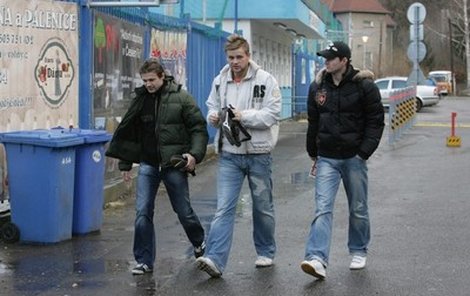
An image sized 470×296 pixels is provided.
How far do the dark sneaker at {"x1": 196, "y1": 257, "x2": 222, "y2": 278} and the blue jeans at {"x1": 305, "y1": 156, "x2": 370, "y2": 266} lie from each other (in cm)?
71

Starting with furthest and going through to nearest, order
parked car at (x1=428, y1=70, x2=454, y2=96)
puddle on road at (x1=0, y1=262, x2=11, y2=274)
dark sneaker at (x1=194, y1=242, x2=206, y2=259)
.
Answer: parked car at (x1=428, y1=70, x2=454, y2=96)
dark sneaker at (x1=194, y1=242, x2=206, y2=259)
puddle on road at (x1=0, y1=262, x2=11, y2=274)

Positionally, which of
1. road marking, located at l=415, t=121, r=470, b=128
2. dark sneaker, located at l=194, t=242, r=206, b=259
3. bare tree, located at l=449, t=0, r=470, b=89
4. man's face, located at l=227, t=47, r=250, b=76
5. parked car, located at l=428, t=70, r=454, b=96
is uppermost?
bare tree, located at l=449, t=0, r=470, b=89

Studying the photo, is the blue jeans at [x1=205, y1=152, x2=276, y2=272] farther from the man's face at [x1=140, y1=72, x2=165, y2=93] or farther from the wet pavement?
the man's face at [x1=140, y1=72, x2=165, y2=93]

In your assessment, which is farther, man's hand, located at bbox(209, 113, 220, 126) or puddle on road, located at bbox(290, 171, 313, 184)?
puddle on road, located at bbox(290, 171, 313, 184)

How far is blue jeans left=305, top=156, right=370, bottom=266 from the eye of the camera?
704 centimetres

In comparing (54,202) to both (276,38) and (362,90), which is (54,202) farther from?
(276,38)

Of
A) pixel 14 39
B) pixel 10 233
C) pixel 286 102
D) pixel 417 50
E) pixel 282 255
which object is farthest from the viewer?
pixel 286 102

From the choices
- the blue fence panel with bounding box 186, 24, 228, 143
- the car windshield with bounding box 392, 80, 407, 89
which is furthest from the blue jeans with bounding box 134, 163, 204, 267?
the car windshield with bounding box 392, 80, 407, 89

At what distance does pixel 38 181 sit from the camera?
8.33m

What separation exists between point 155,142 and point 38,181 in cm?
161

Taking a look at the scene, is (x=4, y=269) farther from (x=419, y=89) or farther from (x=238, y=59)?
(x=419, y=89)

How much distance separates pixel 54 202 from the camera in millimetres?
8383

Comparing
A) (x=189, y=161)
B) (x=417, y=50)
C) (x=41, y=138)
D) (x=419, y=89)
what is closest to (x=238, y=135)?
(x=189, y=161)

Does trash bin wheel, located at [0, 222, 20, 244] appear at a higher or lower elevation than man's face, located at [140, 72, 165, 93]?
lower
